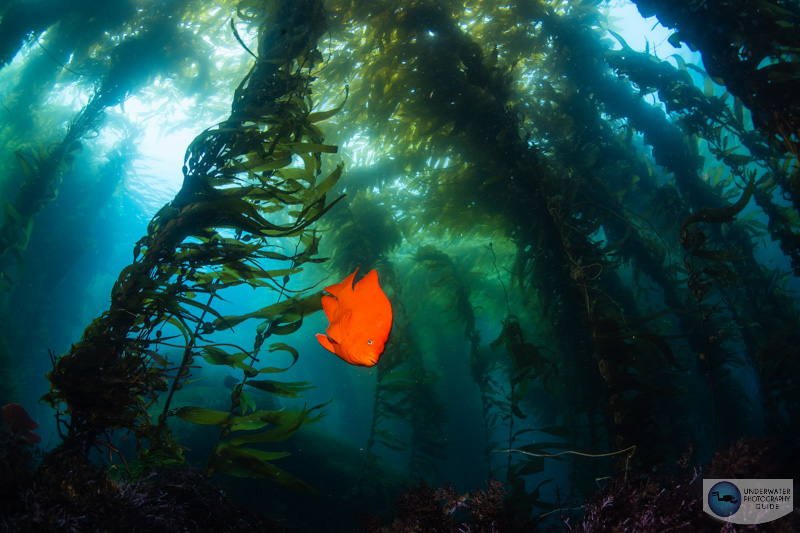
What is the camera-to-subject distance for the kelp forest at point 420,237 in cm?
182

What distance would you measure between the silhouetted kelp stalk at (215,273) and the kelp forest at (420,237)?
0.8 inches

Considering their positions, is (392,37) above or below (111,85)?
below

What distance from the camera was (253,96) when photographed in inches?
97.1

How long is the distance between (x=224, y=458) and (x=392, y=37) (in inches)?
220

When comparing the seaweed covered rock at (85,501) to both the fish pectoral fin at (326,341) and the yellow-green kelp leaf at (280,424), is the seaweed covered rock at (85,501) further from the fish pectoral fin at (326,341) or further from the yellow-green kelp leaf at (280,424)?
the fish pectoral fin at (326,341)

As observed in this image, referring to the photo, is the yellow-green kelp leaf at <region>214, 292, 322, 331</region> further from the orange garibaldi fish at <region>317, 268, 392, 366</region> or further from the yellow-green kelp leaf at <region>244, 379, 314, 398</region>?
the yellow-green kelp leaf at <region>244, 379, 314, 398</region>

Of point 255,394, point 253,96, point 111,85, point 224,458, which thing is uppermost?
point 111,85

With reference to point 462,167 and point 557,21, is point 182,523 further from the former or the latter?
point 557,21

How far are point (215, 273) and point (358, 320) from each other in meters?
1.32

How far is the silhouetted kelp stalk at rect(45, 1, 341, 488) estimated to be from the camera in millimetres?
1622

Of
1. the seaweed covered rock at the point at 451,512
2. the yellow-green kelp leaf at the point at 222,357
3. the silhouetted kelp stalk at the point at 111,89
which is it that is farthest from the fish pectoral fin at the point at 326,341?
the silhouetted kelp stalk at the point at 111,89

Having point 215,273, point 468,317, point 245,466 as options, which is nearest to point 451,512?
point 245,466

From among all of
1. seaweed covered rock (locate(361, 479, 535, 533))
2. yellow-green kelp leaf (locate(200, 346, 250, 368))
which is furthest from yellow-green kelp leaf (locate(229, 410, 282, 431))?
seaweed covered rock (locate(361, 479, 535, 533))

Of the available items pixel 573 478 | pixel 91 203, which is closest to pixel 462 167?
pixel 573 478
